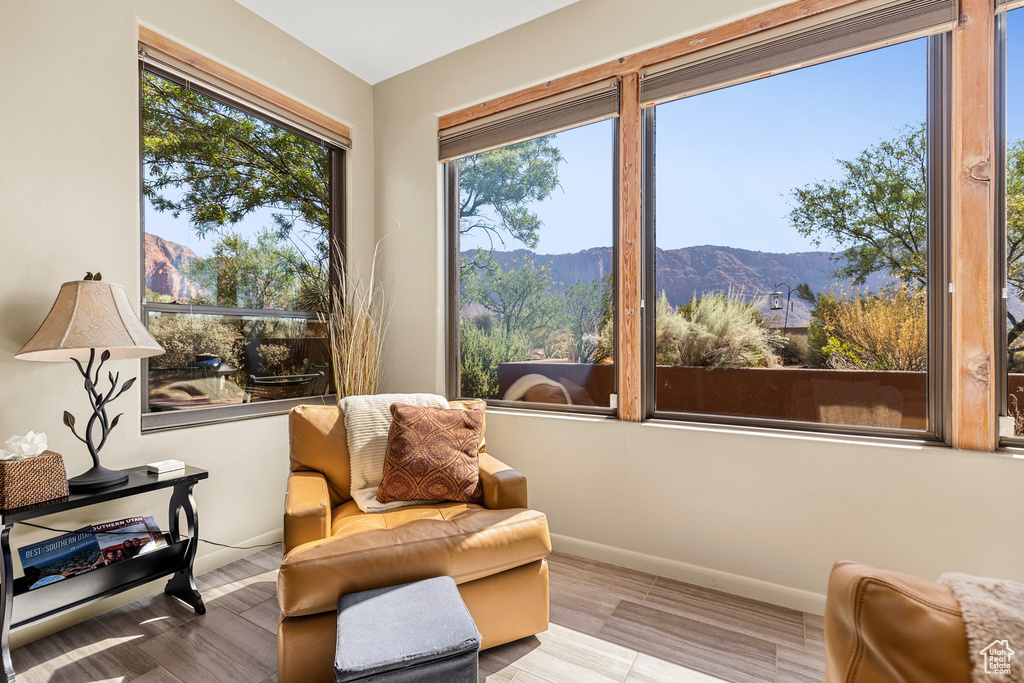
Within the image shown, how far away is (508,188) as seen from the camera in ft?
9.81

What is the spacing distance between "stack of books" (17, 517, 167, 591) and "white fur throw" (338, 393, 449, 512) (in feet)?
2.70

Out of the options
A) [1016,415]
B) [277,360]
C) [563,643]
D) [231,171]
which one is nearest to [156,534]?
[277,360]

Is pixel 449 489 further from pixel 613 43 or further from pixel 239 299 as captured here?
pixel 613 43

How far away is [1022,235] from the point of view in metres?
1.79

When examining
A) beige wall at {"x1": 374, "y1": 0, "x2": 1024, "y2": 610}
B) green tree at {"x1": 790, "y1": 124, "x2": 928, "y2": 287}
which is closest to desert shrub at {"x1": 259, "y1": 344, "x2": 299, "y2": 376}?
beige wall at {"x1": 374, "y1": 0, "x2": 1024, "y2": 610}

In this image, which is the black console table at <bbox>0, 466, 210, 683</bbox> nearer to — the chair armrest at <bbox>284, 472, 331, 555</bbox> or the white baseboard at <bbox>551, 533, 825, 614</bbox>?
the chair armrest at <bbox>284, 472, 331, 555</bbox>

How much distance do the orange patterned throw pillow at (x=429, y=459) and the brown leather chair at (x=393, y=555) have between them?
5 centimetres

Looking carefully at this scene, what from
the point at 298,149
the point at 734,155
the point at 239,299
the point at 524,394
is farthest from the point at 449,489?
the point at 298,149

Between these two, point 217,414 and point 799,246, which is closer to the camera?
point 799,246

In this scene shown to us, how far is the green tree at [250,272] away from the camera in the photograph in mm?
2604

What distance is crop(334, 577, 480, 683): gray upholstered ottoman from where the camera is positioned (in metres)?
1.25

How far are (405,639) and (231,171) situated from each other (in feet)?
8.17

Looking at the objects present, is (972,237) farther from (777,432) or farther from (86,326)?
(86,326)

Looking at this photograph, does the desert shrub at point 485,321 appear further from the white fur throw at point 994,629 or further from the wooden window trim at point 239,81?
the white fur throw at point 994,629
